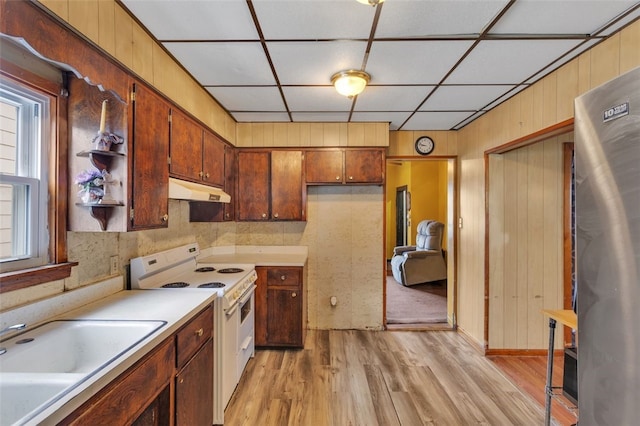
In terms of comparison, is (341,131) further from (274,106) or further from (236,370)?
(236,370)

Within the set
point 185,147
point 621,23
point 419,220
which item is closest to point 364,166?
point 185,147

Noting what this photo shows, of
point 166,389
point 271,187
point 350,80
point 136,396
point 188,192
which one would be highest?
point 350,80

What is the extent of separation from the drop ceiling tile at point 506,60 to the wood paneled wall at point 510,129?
6.7 inches

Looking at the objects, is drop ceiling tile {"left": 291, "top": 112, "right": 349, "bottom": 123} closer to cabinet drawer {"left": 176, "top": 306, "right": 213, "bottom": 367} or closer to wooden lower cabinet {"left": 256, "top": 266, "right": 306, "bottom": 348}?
wooden lower cabinet {"left": 256, "top": 266, "right": 306, "bottom": 348}

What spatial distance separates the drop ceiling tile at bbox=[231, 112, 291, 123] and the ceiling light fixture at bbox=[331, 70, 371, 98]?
1051mm

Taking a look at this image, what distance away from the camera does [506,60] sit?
79.0 inches

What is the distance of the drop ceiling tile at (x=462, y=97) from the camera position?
97.3 inches

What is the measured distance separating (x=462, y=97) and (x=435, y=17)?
4.19ft

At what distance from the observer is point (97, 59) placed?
4.63ft

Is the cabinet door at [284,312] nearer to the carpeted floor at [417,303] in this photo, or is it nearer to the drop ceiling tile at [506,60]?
the carpeted floor at [417,303]

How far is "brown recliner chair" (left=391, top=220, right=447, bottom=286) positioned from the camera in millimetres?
5602

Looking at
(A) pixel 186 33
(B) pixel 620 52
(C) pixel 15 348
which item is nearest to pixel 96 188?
(C) pixel 15 348

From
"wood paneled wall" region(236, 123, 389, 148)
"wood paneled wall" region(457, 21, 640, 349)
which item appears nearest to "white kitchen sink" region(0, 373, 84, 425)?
"wood paneled wall" region(236, 123, 389, 148)

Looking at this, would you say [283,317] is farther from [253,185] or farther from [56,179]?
[56,179]
